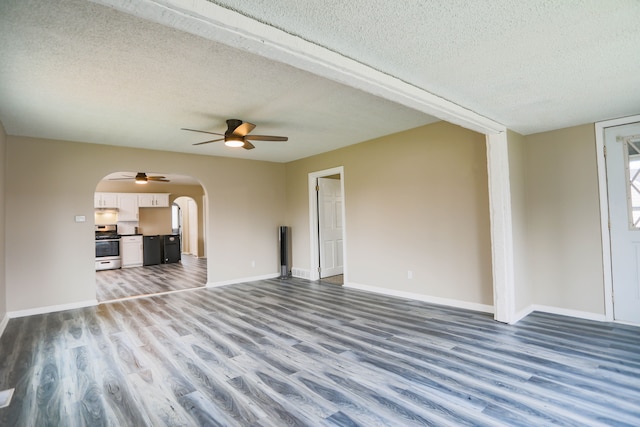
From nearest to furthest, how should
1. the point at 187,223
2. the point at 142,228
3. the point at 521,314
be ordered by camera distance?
the point at 521,314, the point at 142,228, the point at 187,223

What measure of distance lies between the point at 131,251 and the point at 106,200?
1.60 meters

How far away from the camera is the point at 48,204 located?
4785 mm

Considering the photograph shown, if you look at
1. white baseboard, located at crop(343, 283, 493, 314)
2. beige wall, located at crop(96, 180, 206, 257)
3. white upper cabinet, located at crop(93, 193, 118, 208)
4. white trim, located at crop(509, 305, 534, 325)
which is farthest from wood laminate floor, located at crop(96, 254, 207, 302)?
white trim, located at crop(509, 305, 534, 325)

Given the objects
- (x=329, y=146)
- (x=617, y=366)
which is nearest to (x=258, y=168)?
(x=329, y=146)

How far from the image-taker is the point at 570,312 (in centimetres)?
395

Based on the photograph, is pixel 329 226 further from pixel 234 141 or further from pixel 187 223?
pixel 187 223

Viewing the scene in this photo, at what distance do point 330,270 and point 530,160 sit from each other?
426 cm

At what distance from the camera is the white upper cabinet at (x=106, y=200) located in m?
8.97

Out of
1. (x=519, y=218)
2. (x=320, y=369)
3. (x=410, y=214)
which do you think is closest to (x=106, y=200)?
(x=410, y=214)

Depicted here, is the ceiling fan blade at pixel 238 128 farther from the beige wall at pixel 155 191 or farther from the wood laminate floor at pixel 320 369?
the beige wall at pixel 155 191

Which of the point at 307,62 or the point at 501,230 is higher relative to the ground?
the point at 307,62

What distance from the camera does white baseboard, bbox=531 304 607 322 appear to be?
375 cm

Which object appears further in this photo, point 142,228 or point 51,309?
point 142,228

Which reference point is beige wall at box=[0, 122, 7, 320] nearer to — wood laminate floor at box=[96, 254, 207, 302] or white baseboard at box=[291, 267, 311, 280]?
wood laminate floor at box=[96, 254, 207, 302]
